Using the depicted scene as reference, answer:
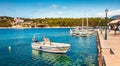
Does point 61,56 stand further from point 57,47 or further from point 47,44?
point 47,44

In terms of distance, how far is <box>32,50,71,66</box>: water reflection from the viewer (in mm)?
28359

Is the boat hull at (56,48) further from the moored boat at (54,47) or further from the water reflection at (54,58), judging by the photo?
the water reflection at (54,58)

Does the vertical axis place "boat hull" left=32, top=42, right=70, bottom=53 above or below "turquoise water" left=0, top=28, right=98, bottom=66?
above

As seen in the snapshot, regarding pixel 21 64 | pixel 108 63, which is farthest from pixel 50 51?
pixel 108 63

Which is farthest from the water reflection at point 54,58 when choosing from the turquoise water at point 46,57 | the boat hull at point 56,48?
the boat hull at point 56,48

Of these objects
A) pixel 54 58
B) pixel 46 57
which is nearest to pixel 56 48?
pixel 46 57

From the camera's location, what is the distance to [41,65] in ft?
88.8

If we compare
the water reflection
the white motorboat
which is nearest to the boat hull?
the white motorboat

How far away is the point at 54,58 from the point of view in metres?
32.3

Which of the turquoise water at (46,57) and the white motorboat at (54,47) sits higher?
the white motorboat at (54,47)

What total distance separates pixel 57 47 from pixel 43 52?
13.0ft

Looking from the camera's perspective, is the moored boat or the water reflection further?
the moored boat

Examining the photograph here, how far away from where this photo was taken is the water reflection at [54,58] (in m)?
28.4

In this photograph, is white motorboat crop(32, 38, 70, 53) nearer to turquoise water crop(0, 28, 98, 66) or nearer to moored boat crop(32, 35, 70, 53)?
moored boat crop(32, 35, 70, 53)
